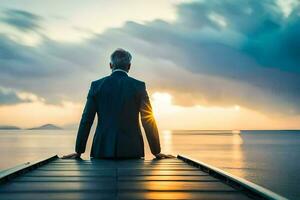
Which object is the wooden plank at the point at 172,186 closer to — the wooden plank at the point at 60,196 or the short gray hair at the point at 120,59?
the wooden plank at the point at 60,196

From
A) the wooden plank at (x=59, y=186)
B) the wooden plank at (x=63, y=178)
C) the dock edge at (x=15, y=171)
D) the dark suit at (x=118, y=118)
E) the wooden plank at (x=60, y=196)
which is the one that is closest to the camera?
the wooden plank at (x=60, y=196)

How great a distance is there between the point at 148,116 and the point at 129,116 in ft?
1.18

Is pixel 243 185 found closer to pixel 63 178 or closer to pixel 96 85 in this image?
pixel 63 178

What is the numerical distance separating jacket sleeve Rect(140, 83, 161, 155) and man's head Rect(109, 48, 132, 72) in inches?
23.1

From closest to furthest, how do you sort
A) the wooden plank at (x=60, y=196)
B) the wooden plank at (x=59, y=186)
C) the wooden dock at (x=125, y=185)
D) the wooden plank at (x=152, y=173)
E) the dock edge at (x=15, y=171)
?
the wooden plank at (x=60, y=196), the wooden dock at (x=125, y=185), the wooden plank at (x=59, y=186), the dock edge at (x=15, y=171), the wooden plank at (x=152, y=173)

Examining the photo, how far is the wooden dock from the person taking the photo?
11.9 ft

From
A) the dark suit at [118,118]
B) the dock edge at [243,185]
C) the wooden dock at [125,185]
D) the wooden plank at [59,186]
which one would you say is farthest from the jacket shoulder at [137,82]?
the wooden plank at [59,186]

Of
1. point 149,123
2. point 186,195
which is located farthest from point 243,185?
point 149,123

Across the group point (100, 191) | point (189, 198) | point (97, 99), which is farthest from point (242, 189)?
point (97, 99)

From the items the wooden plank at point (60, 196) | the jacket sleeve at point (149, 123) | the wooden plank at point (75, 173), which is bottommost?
the wooden plank at point (60, 196)

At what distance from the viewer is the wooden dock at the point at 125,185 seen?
3.62 metres

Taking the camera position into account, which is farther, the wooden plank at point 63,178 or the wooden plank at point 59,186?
the wooden plank at point 63,178

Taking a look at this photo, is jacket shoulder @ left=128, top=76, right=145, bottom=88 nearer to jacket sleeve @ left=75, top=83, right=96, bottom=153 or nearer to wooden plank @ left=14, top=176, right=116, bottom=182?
jacket sleeve @ left=75, top=83, right=96, bottom=153

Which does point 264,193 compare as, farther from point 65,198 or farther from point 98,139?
point 98,139
